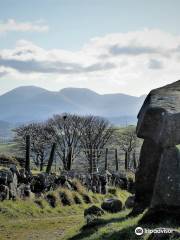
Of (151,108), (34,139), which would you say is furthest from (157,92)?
(34,139)

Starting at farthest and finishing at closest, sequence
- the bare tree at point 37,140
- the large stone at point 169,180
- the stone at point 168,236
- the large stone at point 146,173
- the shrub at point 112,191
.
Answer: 1. the bare tree at point 37,140
2. the shrub at point 112,191
3. the large stone at point 146,173
4. the large stone at point 169,180
5. the stone at point 168,236

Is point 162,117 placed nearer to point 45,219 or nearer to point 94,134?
point 45,219

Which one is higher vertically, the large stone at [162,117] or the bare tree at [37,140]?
the large stone at [162,117]

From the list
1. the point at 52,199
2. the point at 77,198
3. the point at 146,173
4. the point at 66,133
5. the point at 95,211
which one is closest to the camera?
the point at 146,173

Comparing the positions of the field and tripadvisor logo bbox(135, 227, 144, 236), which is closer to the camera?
tripadvisor logo bbox(135, 227, 144, 236)

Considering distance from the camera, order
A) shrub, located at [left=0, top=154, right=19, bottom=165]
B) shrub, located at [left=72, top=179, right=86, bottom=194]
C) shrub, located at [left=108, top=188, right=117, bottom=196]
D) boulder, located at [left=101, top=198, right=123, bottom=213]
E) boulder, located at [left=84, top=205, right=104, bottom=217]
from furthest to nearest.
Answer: shrub, located at [left=0, top=154, right=19, bottom=165] < shrub, located at [left=108, top=188, right=117, bottom=196] < shrub, located at [left=72, top=179, right=86, bottom=194] < boulder, located at [left=101, top=198, right=123, bottom=213] < boulder, located at [left=84, top=205, right=104, bottom=217]

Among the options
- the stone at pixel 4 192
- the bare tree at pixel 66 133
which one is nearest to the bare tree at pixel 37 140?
the bare tree at pixel 66 133

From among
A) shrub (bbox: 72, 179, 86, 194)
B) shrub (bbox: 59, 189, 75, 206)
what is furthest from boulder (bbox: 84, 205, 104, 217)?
shrub (bbox: 72, 179, 86, 194)

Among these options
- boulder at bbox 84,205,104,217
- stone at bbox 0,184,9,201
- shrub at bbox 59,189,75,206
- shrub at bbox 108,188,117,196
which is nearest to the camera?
boulder at bbox 84,205,104,217

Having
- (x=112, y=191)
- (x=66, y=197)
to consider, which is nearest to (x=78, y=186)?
(x=66, y=197)

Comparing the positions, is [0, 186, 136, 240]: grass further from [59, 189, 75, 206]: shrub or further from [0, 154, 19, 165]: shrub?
[0, 154, 19, 165]: shrub

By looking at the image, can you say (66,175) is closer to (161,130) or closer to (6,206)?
(6,206)

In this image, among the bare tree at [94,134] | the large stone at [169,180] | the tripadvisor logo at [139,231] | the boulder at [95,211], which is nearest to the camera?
the tripadvisor logo at [139,231]

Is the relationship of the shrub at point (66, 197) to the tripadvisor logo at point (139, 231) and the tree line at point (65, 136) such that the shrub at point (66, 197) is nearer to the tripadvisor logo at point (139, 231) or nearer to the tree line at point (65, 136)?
the tripadvisor logo at point (139, 231)
